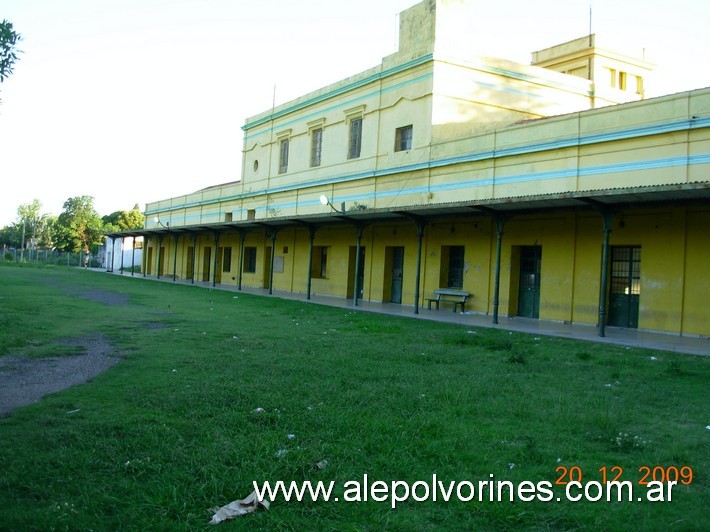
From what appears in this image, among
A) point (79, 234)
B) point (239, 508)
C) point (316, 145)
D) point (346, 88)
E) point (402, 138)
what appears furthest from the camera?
point (79, 234)

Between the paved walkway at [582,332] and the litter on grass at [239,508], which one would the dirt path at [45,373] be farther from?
the paved walkway at [582,332]

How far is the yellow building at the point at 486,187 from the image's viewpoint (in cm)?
1502

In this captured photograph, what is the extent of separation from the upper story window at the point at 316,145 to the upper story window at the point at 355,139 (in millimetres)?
2672

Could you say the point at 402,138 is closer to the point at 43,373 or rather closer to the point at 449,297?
the point at 449,297

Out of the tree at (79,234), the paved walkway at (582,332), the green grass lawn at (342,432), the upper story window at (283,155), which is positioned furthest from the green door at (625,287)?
the tree at (79,234)

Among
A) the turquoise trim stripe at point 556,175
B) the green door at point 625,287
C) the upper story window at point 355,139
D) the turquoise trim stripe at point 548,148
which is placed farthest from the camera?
the upper story window at point 355,139

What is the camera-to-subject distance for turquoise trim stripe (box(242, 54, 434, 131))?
76.9 ft

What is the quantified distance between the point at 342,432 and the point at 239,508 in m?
1.62

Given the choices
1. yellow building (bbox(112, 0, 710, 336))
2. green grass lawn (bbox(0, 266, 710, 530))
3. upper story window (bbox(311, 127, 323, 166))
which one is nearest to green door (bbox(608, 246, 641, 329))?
yellow building (bbox(112, 0, 710, 336))

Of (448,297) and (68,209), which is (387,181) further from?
(68,209)

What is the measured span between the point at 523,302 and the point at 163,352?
42.4ft

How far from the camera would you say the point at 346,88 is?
27.5 metres

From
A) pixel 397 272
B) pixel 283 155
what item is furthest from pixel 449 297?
pixel 283 155

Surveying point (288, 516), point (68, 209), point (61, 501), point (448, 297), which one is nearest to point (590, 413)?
point (288, 516)
